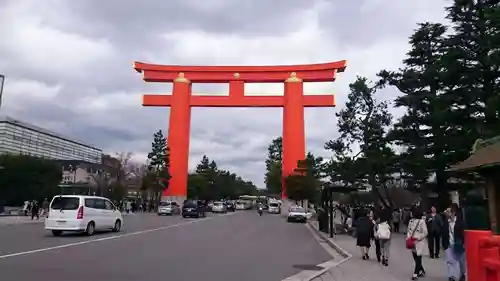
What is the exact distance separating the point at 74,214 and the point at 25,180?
28.7 m

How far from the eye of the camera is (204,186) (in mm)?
98500

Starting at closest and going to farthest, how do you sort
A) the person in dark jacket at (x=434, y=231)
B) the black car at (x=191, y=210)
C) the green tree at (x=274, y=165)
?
the person in dark jacket at (x=434, y=231) < the black car at (x=191, y=210) < the green tree at (x=274, y=165)

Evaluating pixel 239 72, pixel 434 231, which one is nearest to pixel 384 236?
pixel 434 231

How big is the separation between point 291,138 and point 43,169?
27647 mm

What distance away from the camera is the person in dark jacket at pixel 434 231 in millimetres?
14484

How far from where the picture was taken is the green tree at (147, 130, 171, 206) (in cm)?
6669

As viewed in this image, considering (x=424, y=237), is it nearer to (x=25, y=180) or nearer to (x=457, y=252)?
(x=457, y=252)

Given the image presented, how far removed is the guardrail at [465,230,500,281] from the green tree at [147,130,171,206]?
2352 inches

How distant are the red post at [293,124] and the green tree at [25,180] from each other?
26.0 m

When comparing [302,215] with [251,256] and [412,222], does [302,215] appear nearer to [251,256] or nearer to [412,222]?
[251,256]

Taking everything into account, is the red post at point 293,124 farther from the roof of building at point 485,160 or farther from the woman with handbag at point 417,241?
the roof of building at point 485,160

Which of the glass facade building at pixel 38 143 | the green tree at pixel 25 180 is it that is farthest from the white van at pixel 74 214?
the glass facade building at pixel 38 143

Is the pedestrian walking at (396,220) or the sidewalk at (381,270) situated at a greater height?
the pedestrian walking at (396,220)

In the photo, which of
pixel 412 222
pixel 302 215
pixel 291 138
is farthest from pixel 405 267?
pixel 291 138
